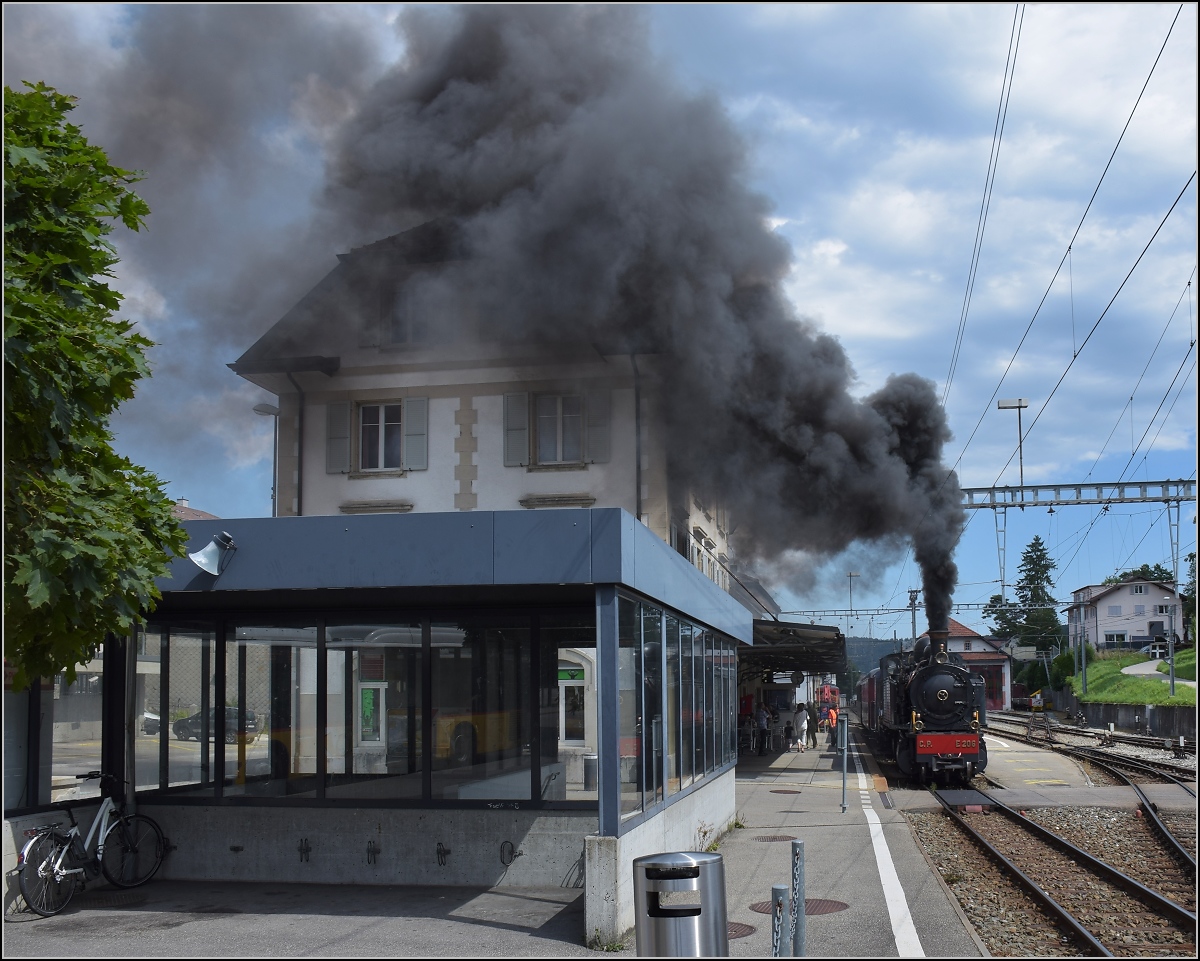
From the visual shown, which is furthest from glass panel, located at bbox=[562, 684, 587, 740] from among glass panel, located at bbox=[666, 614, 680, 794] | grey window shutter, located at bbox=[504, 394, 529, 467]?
grey window shutter, located at bbox=[504, 394, 529, 467]

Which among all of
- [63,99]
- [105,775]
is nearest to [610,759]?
[105,775]

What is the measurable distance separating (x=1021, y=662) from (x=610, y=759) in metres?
84.3

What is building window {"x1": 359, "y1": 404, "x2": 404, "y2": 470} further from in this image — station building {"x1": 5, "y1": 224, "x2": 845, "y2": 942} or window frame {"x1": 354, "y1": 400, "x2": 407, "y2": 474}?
station building {"x1": 5, "y1": 224, "x2": 845, "y2": 942}

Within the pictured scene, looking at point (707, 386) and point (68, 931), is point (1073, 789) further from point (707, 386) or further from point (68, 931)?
point (68, 931)

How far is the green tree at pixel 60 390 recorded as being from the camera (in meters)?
5.77

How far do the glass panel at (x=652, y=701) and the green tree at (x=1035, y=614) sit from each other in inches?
3078

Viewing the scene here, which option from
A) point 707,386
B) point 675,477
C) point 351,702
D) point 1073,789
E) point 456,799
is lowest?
point 1073,789

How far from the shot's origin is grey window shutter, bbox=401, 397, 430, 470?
24.4 meters

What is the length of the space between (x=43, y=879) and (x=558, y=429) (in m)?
16.1

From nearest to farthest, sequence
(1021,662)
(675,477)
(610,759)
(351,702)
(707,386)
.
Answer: (610,759) < (351,702) < (707,386) < (675,477) < (1021,662)

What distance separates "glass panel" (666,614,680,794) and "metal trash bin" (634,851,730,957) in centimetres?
361

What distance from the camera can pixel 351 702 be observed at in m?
9.96

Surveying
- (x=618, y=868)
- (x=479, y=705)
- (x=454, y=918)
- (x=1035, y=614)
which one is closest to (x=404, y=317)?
(x=479, y=705)

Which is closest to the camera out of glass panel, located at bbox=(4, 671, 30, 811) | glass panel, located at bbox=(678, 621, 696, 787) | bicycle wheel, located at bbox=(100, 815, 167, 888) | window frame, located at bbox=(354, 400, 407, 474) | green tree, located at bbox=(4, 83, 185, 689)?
green tree, located at bbox=(4, 83, 185, 689)
